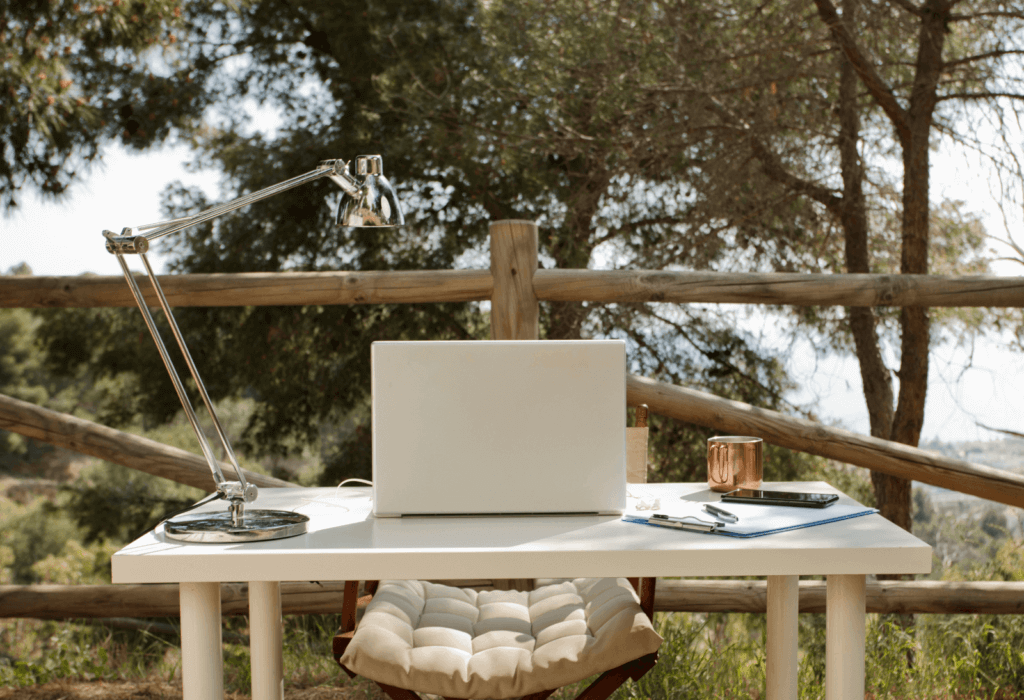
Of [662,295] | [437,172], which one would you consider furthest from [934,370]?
[437,172]

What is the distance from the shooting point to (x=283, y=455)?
5.15 metres

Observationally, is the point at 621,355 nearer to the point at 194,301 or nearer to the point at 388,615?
the point at 388,615

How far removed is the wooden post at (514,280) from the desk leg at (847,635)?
1.26m

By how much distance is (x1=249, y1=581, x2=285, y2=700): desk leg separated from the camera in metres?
1.45

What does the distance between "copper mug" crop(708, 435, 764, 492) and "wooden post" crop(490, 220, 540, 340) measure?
2.72ft

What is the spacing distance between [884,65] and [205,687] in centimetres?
390

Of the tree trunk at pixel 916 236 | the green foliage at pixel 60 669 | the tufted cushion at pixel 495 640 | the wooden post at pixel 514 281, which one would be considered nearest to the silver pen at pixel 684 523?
the tufted cushion at pixel 495 640

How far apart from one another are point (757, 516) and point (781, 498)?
0.14 metres

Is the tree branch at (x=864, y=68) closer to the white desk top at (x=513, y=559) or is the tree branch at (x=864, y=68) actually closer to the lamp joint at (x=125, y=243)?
the white desk top at (x=513, y=559)

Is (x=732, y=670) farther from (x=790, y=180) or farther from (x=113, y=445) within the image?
(x=790, y=180)

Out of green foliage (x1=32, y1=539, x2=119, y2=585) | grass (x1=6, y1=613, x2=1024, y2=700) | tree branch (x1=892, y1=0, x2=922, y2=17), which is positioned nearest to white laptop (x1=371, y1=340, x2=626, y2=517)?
grass (x1=6, y1=613, x2=1024, y2=700)

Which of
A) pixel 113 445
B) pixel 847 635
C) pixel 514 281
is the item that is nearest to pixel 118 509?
pixel 113 445

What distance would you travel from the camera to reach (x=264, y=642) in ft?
4.81

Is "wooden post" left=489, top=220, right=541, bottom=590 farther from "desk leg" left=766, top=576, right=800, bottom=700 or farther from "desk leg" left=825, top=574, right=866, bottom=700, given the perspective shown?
"desk leg" left=825, top=574, right=866, bottom=700
